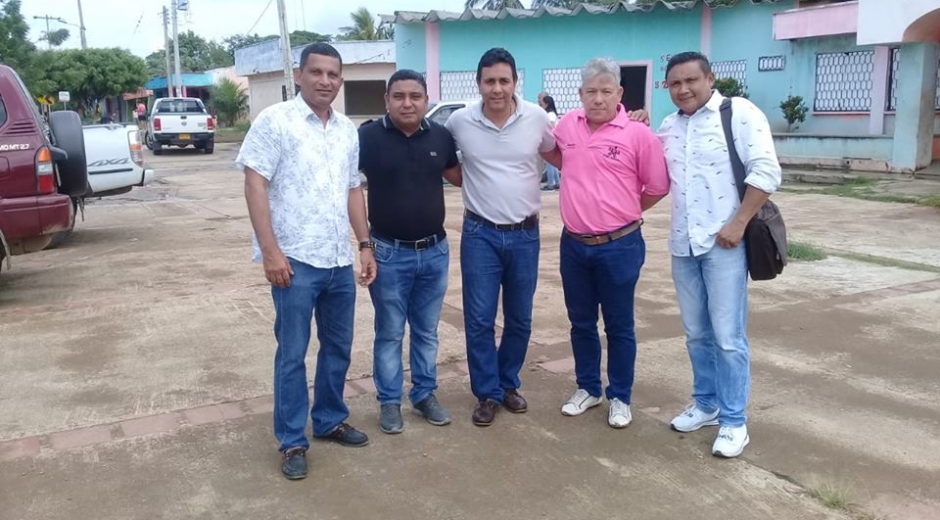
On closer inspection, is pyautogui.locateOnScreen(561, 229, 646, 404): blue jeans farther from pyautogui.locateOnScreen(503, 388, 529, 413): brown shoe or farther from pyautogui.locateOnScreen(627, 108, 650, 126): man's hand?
pyautogui.locateOnScreen(627, 108, 650, 126): man's hand

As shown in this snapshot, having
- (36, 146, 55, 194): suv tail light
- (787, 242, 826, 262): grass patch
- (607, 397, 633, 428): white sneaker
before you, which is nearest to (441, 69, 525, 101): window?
(787, 242, 826, 262): grass patch

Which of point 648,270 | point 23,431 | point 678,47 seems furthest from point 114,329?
point 678,47

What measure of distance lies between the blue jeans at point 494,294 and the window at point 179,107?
2525 centimetres

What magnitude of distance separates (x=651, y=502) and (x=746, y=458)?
2.26ft

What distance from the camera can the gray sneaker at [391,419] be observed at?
4.26 m

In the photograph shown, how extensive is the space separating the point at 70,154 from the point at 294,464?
5.13 m

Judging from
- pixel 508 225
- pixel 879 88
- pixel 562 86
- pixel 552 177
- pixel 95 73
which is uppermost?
pixel 95 73

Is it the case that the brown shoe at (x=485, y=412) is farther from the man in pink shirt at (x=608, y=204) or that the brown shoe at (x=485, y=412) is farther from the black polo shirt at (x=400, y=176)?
the black polo shirt at (x=400, y=176)

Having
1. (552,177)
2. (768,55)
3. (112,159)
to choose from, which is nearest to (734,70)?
(768,55)

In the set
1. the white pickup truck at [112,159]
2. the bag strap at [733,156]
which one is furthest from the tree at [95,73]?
the bag strap at [733,156]

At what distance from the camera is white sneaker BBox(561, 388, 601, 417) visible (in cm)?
448

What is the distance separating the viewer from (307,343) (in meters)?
3.83

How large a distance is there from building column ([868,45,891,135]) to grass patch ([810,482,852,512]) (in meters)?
15.0

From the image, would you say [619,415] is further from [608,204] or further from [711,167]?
[711,167]
